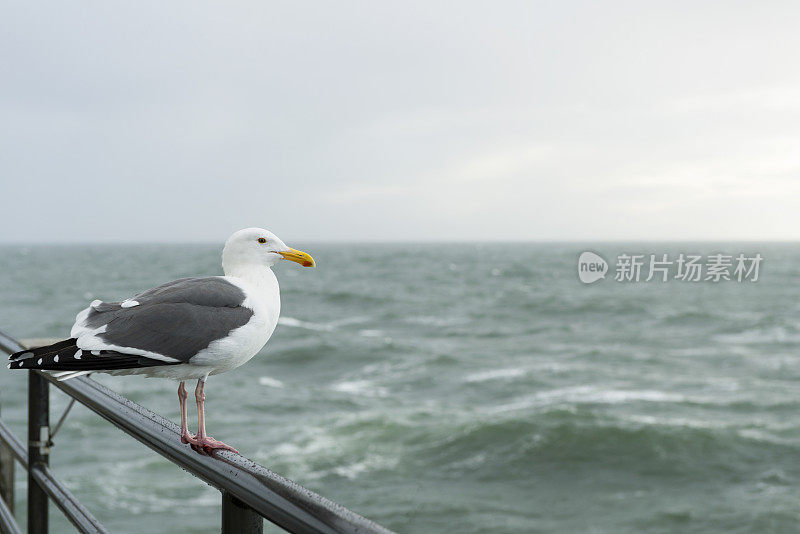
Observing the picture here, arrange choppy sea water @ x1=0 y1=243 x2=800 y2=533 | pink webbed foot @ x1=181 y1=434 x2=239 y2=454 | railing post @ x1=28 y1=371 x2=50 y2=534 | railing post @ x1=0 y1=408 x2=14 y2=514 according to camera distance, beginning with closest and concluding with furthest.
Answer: pink webbed foot @ x1=181 y1=434 x2=239 y2=454
railing post @ x1=28 y1=371 x2=50 y2=534
railing post @ x1=0 y1=408 x2=14 y2=514
choppy sea water @ x1=0 y1=243 x2=800 y2=533

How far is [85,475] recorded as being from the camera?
13.6 m

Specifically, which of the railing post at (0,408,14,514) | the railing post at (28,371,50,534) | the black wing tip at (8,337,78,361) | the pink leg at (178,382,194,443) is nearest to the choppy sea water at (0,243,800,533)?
the pink leg at (178,382,194,443)

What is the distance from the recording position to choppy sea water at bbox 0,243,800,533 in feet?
40.7

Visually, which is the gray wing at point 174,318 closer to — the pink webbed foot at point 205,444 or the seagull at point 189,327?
the seagull at point 189,327

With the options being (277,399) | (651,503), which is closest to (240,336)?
(651,503)

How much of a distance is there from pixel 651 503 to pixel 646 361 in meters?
15.2

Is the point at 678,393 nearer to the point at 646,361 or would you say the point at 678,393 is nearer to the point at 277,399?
the point at 646,361

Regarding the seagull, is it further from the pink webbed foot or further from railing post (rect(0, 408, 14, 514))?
railing post (rect(0, 408, 14, 514))

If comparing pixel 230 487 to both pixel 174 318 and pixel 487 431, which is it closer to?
pixel 174 318

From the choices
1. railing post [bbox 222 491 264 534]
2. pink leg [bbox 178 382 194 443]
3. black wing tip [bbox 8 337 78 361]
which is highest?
black wing tip [bbox 8 337 78 361]

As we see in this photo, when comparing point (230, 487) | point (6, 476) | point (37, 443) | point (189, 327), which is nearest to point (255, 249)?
point (189, 327)

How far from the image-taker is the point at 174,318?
1589mm

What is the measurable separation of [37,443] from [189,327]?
1868mm

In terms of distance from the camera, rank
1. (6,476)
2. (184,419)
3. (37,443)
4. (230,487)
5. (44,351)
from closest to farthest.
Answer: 1. (230,487)
2. (44,351)
3. (184,419)
4. (37,443)
5. (6,476)
